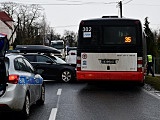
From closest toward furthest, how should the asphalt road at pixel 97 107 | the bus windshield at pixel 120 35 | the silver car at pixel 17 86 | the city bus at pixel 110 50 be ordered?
the silver car at pixel 17 86
the asphalt road at pixel 97 107
the city bus at pixel 110 50
the bus windshield at pixel 120 35

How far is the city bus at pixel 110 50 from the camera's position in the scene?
15602mm

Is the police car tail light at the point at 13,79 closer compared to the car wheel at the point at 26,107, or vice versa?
the police car tail light at the point at 13,79

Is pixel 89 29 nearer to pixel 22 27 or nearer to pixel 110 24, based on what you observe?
pixel 110 24

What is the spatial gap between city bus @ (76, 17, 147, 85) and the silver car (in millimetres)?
5960

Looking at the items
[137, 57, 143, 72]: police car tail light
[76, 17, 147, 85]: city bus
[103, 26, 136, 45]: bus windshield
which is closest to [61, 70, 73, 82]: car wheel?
[76, 17, 147, 85]: city bus

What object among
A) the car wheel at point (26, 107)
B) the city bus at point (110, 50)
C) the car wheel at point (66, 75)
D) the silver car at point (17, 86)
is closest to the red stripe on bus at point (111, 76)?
the city bus at point (110, 50)

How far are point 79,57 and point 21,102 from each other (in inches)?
294

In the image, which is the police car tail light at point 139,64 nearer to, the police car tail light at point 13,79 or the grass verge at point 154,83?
the grass verge at point 154,83

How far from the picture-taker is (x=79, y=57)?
1595cm

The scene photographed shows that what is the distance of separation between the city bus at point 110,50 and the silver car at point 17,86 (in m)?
5.96

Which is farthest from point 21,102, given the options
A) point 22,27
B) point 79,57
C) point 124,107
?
point 22,27

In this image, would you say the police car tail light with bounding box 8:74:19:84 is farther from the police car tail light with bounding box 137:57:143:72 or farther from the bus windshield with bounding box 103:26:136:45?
the police car tail light with bounding box 137:57:143:72

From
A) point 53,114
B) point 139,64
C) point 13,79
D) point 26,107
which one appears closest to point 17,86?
point 13,79

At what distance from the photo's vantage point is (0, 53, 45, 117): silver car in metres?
8.39
